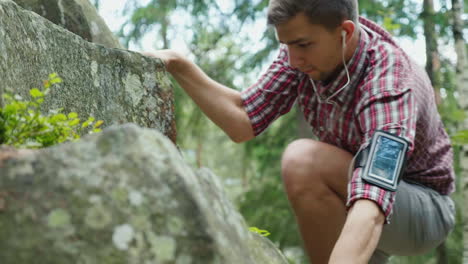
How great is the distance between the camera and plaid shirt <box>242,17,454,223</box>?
2463 millimetres

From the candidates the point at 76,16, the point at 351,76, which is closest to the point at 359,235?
the point at 351,76

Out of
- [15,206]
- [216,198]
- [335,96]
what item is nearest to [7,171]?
[15,206]

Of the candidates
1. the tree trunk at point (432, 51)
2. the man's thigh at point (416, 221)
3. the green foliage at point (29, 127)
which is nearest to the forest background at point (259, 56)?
the tree trunk at point (432, 51)

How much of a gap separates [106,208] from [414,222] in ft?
7.15

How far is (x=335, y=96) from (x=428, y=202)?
778 millimetres

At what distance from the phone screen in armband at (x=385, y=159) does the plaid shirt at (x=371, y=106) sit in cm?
4

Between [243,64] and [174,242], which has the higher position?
[174,242]

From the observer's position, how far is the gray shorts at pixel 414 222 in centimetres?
286

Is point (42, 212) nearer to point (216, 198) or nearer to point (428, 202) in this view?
point (216, 198)

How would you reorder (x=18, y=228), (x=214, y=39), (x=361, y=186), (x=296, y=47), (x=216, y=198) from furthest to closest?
1. (x=214, y=39)
2. (x=296, y=47)
3. (x=361, y=186)
4. (x=216, y=198)
5. (x=18, y=228)

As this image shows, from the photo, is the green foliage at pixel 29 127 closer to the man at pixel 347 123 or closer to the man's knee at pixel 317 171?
the man at pixel 347 123

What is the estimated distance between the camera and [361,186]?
2279mm

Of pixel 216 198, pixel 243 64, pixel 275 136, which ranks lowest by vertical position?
pixel 275 136

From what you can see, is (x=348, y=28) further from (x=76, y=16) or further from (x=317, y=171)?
(x=76, y=16)
